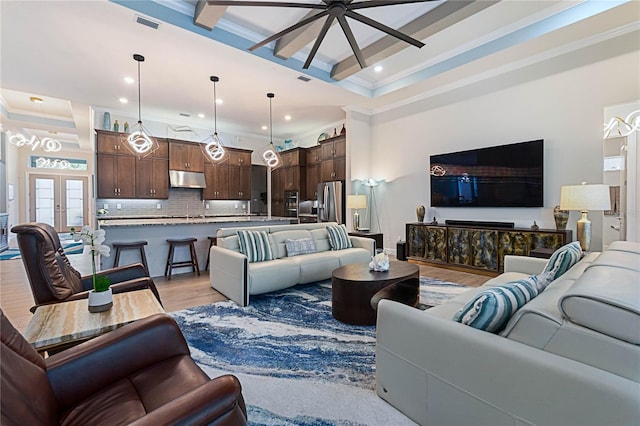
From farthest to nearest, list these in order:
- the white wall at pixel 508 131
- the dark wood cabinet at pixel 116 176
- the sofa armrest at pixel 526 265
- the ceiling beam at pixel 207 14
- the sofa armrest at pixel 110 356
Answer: the dark wood cabinet at pixel 116 176 < the white wall at pixel 508 131 < the ceiling beam at pixel 207 14 < the sofa armrest at pixel 526 265 < the sofa armrest at pixel 110 356

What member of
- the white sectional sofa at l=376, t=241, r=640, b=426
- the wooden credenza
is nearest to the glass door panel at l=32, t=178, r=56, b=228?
the wooden credenza

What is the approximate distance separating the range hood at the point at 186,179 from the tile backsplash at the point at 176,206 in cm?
39

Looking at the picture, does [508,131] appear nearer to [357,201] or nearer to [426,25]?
[426,25]

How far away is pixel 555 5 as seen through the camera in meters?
3.52

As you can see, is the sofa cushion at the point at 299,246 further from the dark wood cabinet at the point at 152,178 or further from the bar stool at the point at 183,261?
the dark wood cabinet at the point at 152,178

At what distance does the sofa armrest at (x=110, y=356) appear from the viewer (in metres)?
1.20

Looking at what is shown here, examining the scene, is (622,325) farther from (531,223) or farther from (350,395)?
(531,223)

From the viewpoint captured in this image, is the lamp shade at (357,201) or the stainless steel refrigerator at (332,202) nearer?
the lamp shade at (357,201)

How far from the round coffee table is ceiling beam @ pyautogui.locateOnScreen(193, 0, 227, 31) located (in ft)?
10.3

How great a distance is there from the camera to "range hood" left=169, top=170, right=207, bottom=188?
6.91 metres

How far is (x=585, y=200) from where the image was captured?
307cm

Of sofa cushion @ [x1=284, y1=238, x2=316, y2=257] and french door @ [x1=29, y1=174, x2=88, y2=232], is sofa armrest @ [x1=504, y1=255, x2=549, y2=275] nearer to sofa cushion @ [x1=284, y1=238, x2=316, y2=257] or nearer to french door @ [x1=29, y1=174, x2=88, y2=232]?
sofa cushion @ [x1=284, y1=238, x2=316, y2=257]

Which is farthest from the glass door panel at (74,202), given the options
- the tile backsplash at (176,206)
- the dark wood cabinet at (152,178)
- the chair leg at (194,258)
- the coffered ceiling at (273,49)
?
the chair leg at (194,258)

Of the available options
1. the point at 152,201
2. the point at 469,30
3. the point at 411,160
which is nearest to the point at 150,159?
the point at 152,201
